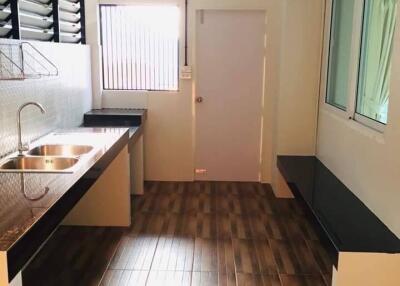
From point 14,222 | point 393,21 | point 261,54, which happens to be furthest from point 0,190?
point 261,54

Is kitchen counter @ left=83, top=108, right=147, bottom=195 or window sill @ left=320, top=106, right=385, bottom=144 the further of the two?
kitchen counter @ left=83, top=108, right=147, bottom=195

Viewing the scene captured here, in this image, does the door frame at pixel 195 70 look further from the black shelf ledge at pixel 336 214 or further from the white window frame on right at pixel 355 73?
the white window frame on right at pixel 355 73

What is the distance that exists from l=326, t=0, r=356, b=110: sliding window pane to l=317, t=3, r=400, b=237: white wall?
268 mm

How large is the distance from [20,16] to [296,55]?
2762 mm

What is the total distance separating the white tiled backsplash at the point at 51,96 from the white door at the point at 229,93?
137cm

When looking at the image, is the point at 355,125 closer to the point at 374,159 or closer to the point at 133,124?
the point at 374,159

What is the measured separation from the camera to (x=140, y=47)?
18.2 feet

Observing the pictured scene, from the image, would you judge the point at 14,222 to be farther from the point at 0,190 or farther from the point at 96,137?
the point at 96,137

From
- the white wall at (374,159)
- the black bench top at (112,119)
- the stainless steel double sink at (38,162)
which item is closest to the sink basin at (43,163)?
the stainless steel double sink at (38,162)

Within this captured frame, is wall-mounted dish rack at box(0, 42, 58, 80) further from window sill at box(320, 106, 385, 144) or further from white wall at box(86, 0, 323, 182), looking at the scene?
window sill at box(320, 106, 385, 144)

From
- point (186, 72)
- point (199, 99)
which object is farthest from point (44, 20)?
point (199, 99)

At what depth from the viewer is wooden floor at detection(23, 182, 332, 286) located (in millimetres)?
3344

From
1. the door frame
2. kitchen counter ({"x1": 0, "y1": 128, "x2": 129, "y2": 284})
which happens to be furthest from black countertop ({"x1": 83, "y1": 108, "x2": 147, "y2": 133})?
kitchen counter ({"x1": 0, "y1": 128, "x2": 129, "y2": 284})

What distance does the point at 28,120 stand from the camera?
3.53 meters
